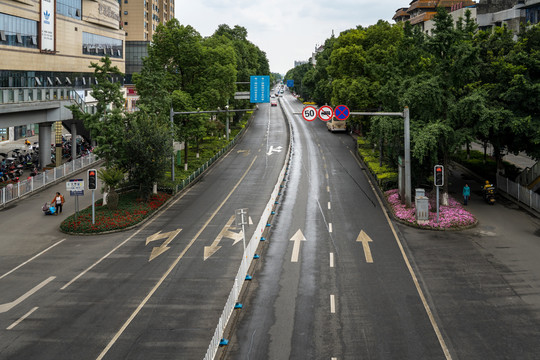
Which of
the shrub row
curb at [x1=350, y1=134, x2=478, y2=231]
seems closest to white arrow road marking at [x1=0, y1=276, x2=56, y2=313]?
curb at [x1=350, y1=134, x2=478, y2=231]

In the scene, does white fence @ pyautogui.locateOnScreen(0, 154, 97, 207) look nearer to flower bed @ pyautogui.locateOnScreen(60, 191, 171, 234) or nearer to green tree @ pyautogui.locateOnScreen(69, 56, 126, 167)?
flower bed @ pyautogui.locateOnScreen(60, 191, 171, 234)

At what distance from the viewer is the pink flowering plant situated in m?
28.7

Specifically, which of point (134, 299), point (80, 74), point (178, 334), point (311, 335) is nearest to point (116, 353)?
point (178, 334)

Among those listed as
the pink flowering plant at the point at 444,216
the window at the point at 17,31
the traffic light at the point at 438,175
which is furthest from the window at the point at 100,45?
the traffic light at the point at 438,175

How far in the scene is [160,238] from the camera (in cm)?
2733

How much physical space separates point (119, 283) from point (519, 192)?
90.1 ft

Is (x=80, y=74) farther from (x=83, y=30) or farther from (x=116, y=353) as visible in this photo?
(x=116, y=353)

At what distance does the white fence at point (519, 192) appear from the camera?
106 ft

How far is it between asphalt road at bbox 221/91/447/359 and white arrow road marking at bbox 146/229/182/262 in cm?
530

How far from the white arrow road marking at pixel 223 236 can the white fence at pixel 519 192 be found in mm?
18999

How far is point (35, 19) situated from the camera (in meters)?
48.9

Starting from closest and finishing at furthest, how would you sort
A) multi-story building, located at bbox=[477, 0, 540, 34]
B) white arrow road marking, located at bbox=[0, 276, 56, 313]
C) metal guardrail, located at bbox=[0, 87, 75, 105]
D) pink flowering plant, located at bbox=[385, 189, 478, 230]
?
white arrow road marking, located at bbox=[0, 276, 56, 313]
pink flowering plant, located at bbox=[385, 189, 478, 230]
metal guardrail, located at bbox=[0, 87, 75, 105]
multi-story building, located at bbox=[477, 0, 540, 34]

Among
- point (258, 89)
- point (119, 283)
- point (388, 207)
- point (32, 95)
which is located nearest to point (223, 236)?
point (119, 283)

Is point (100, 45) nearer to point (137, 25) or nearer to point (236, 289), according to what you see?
point (236, 289)
